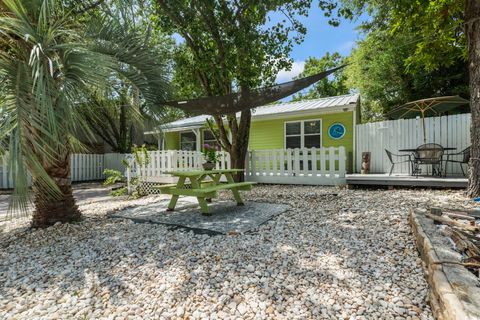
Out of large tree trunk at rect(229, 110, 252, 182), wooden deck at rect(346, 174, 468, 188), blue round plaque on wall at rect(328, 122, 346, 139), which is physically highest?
blue round plaque on wall at rect(328, 122, 346, 139)

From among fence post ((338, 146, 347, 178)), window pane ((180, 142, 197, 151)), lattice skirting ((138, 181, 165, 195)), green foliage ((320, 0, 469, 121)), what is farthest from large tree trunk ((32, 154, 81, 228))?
window pane ((180, 142, 197, 151))

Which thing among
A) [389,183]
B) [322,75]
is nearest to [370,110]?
[389,183]

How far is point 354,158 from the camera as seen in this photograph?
8.90 meters

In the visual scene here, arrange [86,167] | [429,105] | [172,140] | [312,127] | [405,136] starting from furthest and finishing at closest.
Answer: [172,140] → [86,167] → [312,127] → [405,136] → [429,105]

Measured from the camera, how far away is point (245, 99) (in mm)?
5367

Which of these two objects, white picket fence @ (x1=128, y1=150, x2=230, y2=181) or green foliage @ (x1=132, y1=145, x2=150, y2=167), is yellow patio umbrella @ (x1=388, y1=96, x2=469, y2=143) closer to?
white picket fence @ (x1=128, y1=150, x2=230, y2=181)

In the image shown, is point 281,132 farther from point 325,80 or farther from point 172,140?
point 325,80

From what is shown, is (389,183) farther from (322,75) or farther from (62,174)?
(62,174)

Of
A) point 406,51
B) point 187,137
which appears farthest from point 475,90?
point 187,137

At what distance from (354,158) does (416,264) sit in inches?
285

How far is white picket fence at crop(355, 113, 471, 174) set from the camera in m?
7.11

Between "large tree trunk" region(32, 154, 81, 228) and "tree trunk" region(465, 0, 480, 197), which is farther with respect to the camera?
"tree trunk" region(465, 0, 480, 197)

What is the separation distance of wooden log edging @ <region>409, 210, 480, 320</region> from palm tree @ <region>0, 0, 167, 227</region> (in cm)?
304

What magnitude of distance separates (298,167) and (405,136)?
3655mm
